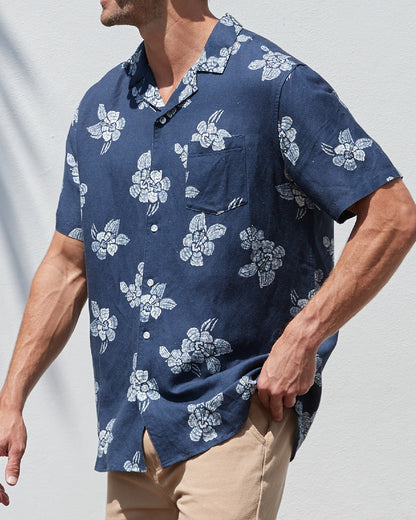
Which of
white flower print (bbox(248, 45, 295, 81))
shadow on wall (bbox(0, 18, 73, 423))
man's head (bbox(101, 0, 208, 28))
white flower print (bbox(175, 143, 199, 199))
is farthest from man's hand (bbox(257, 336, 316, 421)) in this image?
shadow on wall (bbox(0, 18, 73, 423))

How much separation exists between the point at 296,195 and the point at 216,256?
0.22m

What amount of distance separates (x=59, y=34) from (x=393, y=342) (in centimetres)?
154

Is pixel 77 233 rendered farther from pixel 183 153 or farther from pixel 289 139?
pixel 289 139

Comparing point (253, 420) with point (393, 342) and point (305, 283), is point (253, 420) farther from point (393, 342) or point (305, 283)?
point (393, 342)

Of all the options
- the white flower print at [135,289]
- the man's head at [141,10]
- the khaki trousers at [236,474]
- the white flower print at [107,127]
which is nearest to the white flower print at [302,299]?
the khaki trousers at [236,474]

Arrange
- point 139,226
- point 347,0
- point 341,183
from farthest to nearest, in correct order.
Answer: point 347,0 < point 139,226 < point 341,183

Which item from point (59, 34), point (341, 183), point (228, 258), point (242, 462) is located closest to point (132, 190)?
point (228, 258)

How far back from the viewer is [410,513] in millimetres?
3727

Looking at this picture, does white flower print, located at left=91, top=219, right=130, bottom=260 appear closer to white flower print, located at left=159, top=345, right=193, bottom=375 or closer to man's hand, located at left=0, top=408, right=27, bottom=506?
white flower print, located at left=159, top=345, right=193, bottom=375

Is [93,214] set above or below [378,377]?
above

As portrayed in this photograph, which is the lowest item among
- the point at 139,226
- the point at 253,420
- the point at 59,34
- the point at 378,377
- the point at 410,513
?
the point at 410,513

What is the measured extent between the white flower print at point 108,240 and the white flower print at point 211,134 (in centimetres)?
27

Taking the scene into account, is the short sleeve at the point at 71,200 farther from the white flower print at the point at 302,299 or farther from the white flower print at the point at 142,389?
the white flower print at the point at 302,299

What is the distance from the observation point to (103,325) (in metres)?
2.44
